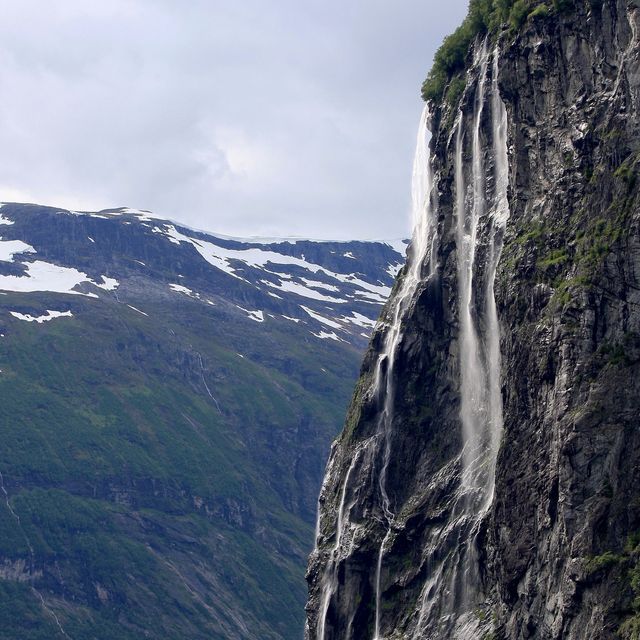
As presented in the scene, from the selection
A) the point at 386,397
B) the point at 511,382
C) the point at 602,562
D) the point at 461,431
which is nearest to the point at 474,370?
the point at 461,431

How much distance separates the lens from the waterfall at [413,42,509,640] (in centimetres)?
7356

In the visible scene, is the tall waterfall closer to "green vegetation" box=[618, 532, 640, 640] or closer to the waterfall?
the waterfall

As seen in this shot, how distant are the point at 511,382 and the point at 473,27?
30.5 metres

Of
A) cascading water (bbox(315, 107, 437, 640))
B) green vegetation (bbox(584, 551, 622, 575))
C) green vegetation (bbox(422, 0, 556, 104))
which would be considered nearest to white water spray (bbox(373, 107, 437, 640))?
cascading water (bbox(315, 107, 437, 640))

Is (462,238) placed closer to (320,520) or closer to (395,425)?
(395,425)

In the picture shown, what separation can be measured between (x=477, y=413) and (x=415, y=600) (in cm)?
1229

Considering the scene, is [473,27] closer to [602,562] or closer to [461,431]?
[461,431]

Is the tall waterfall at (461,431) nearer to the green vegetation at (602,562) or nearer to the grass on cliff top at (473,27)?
the grass on cliff top at (473,27)

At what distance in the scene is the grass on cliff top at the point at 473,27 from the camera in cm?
7488

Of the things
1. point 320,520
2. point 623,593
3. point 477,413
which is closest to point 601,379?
point 623,593

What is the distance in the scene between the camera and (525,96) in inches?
2908

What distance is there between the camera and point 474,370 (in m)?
80.1

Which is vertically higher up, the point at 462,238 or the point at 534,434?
the point at 462,238

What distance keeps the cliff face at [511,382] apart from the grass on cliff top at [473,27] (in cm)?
94
